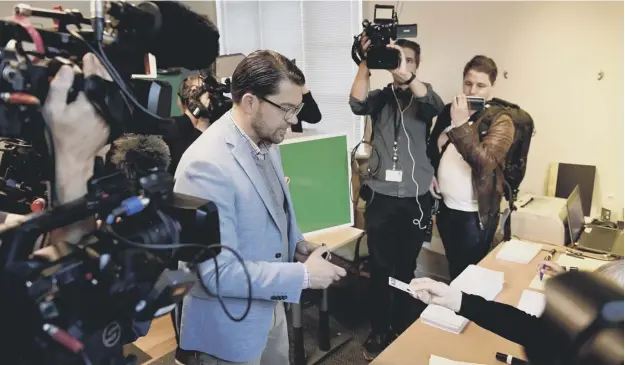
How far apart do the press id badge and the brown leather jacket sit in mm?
344

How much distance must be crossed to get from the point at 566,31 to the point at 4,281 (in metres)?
3.14

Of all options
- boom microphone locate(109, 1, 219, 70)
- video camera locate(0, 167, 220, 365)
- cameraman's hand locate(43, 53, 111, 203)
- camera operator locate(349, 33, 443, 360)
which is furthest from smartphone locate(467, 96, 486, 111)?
cameraman's hand locate(43, 53, 111, 203)

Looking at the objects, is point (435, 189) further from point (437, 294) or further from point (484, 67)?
point (437, 294)

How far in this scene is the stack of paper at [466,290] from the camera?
1.75 metres

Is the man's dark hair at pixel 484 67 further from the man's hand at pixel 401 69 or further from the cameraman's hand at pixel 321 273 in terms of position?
the cameraman's hand at pixel 321 273

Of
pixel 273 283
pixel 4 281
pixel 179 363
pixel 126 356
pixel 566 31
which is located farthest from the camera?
pixel 566 31

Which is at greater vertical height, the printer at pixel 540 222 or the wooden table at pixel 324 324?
the printer at pixel 540 222


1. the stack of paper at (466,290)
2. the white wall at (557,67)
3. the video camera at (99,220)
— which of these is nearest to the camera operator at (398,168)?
the stack of paper at (466,290)

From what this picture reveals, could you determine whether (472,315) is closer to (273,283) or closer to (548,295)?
(273,283)

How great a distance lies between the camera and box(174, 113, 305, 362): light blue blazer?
56.5 inches

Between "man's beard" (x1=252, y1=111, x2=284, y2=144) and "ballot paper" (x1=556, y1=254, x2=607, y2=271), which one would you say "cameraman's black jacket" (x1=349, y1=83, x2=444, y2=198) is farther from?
"man's beard" (x1=252, y1=111, x2=284, y2=144)

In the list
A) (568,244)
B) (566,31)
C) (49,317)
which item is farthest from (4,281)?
(566,31)

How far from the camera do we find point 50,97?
0.84 meters

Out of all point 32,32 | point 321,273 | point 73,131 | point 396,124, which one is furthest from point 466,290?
point 32,32
